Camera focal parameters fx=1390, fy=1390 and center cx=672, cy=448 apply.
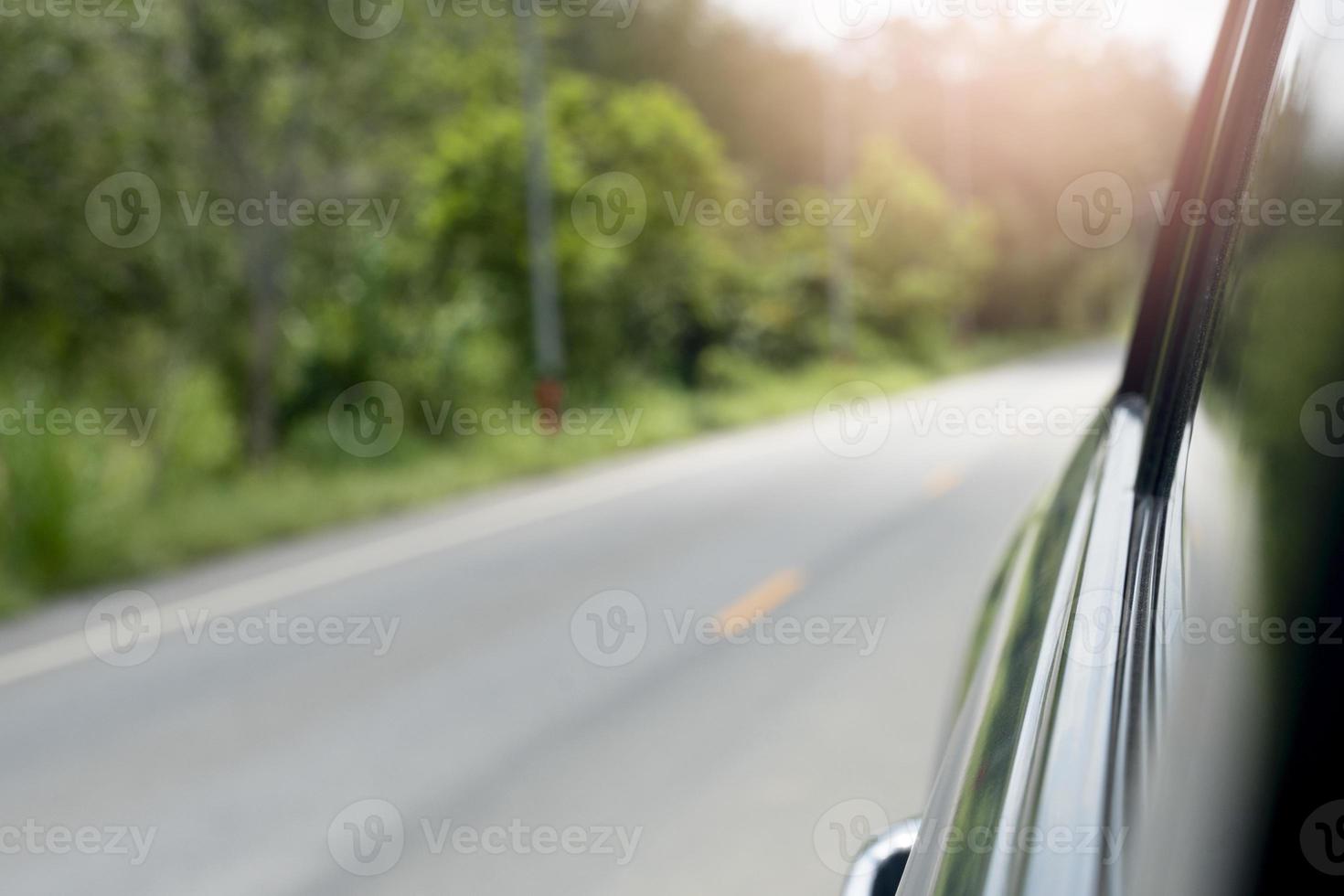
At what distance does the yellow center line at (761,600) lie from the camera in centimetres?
729

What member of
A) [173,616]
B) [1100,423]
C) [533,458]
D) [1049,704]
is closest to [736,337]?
[533,458]

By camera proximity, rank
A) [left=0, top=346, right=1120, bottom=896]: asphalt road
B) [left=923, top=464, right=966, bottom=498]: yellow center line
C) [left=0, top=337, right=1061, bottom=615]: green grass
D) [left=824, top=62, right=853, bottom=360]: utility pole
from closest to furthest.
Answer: [left=0, top=346, right=1120, bottom=896]: asphalt road, [left=0, top=337, right=1061, bottom=615]: green grass, [left=923, top=464, right=966, bottom=498]: yellow center line, [left=824, top=62, right=853, bottom=360]: utility pole

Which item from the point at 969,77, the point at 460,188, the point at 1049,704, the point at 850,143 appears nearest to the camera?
the point at 1049,704

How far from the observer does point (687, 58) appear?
5328cm

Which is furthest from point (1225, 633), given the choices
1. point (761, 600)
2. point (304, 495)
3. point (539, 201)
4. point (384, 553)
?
point (539, 201)

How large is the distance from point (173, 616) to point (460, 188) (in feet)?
47.3

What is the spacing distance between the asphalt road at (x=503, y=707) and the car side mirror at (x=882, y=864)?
6.12 feet

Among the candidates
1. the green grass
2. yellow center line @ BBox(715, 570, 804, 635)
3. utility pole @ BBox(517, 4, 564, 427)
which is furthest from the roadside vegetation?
yellow center line @ BBox(715, 570, 804, 635)

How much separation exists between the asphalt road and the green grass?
1.75 feet

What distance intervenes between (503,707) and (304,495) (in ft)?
23.1

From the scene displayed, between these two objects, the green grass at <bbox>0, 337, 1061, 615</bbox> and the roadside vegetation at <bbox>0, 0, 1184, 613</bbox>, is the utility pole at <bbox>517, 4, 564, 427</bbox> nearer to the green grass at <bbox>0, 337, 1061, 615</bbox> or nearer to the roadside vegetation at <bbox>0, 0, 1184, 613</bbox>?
the roadside vegetation at <bbox>0, 0, 1184, 613</bbox>

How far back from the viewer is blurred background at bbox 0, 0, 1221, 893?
4957mm

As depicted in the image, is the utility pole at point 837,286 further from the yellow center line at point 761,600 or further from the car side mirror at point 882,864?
the car side mirror at point 882,864

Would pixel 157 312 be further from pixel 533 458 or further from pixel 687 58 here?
pixel 687 58
